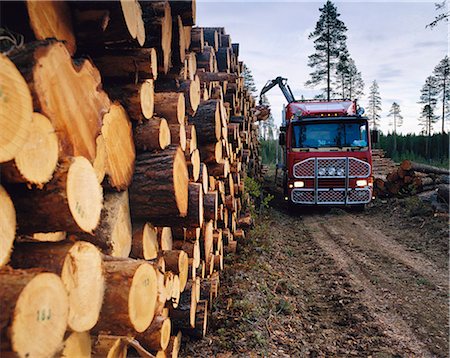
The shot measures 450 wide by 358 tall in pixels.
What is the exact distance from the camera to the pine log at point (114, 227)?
2.45m

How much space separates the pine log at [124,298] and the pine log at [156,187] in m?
0.71

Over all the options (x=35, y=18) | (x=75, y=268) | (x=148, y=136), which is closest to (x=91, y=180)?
(x=75, y=268)

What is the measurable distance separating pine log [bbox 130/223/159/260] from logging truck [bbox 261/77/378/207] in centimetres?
909

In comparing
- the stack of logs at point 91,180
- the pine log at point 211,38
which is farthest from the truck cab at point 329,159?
the stack of logs at point 91,180

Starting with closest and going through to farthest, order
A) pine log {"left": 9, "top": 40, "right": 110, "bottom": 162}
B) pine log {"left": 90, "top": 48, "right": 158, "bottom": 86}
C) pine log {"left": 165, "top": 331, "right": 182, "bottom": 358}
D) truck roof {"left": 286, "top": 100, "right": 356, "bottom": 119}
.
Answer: pine log {"left": 9, "top": 40, "right": 110, "bottom": 162} → pine log {"left": 90, "top": 48, "right": 158, "bottom": 86} → pine log {"left": 165, "top": 331, "right": 182, "bottom": 358} → truck roof {"left": 286, "top": 100, "right": 356, "bottom": 119}

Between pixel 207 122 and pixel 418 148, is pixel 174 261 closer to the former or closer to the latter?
pixel 207 122

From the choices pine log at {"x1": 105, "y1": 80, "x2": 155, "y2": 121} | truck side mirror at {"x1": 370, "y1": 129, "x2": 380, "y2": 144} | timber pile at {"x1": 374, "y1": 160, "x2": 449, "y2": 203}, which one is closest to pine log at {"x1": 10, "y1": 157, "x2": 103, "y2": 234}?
pine log at {"x1": 105, "y1": 80, "x2": 155, "y2": 121}

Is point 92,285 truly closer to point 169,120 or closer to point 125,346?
point 125,346

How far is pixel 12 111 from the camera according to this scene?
148 cm

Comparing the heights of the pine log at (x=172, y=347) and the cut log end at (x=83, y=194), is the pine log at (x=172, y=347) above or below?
below

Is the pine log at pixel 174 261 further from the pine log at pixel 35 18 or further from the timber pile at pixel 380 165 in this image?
the timber pile at pixel 380 165

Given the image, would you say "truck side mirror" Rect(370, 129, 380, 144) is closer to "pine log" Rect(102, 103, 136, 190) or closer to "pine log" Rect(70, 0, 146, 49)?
"pine log" Rect(102, 103, 136, 190)

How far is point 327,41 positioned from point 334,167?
26.8 m

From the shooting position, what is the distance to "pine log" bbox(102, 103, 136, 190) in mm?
2551
